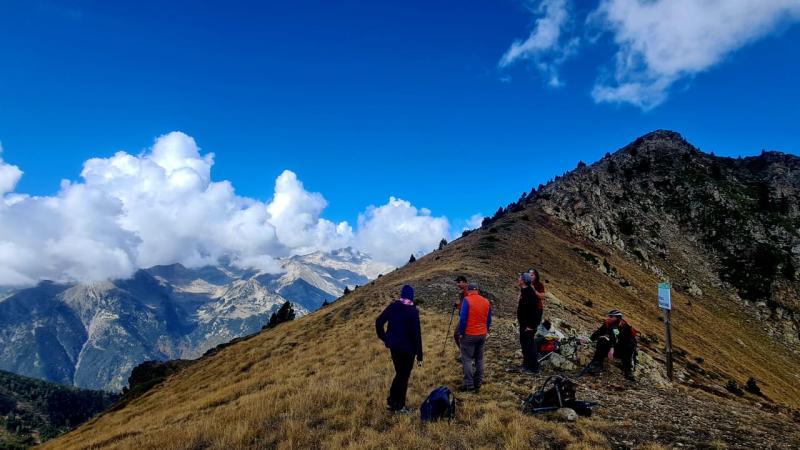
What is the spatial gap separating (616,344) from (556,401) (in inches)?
216

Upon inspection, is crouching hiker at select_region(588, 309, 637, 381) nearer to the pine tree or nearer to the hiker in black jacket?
the hiker in black jacket

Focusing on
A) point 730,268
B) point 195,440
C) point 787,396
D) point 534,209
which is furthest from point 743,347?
point 195,440

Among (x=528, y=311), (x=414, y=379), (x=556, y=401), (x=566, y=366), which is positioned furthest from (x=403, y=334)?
(x=566, y=366)

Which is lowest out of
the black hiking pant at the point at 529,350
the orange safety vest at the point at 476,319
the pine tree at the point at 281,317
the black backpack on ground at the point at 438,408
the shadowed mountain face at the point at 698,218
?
the black backpack on ground at the point at 438,408

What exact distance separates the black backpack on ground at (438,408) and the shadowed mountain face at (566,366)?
1.39 feet

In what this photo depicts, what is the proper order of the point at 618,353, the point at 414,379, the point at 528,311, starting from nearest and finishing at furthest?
the point at 528,311
the point at 414,379
the point at 618,353

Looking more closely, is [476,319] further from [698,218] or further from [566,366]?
[698,218]

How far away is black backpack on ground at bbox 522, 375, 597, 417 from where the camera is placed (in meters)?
11.1

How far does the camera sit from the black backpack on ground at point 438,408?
1073 cm

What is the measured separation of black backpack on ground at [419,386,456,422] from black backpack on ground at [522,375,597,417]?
201 cm

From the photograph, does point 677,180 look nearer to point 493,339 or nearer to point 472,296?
point 493,339

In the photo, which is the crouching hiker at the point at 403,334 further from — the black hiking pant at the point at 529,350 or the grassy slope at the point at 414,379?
the black hiking pant at the point at 529,350

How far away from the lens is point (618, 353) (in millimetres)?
15445

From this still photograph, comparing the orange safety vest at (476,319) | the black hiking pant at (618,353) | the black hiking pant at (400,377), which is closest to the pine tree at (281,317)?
the black hiking pant at (618,353)
